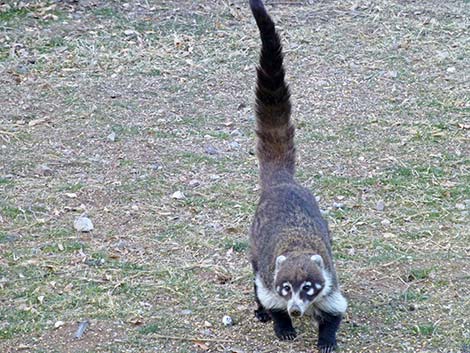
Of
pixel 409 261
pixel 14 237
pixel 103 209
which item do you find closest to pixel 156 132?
pixel 103 209

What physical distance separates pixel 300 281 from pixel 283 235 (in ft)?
1.59

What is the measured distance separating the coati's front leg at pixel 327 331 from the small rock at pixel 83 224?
2.04 metres

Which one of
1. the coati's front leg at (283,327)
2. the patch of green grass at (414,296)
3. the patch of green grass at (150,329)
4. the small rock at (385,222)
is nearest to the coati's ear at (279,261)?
the coati's front leg at (283,327)

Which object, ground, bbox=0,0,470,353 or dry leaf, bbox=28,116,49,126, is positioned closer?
ground, bbox=0,0,470,353

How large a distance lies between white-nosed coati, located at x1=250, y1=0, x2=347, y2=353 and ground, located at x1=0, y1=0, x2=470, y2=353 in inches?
8.9

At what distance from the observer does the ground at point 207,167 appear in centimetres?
514

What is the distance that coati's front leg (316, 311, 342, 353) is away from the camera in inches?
187

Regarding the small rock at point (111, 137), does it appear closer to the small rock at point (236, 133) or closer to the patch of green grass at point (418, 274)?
the small rock at point (236, 133)

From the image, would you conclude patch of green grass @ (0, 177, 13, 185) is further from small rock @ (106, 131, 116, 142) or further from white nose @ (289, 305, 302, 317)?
white nose @ (289, 305, 302, 317)

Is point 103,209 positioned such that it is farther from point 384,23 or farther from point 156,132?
point 384,23

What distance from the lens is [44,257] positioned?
19.0ft

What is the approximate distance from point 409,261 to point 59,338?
2232 mm

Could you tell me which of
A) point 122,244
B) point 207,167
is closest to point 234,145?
point 207,167

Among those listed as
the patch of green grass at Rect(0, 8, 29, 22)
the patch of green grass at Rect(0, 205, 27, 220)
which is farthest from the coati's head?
the patch of green grass at Rect(0, 8, 29, 22)
